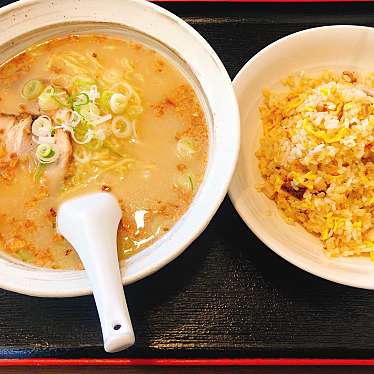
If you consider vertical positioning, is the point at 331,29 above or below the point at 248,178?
above

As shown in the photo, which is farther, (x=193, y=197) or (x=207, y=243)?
(x=207, y=243)

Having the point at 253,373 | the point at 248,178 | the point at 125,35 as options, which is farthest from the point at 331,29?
the point at 253,373

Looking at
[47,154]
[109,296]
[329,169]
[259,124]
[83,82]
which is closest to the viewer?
[109,296]

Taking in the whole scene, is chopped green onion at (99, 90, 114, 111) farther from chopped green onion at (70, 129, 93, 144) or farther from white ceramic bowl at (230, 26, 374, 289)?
white ceramic bowl at (230, 26, 374, 289)

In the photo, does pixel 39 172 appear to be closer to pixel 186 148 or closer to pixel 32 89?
pixel 32 89

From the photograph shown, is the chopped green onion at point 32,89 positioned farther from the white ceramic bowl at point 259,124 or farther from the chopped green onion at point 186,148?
the white ceramic bowl at point 259,124

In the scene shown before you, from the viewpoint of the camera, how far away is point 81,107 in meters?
1.56

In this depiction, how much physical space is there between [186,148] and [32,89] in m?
0.52

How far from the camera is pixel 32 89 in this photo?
162cm

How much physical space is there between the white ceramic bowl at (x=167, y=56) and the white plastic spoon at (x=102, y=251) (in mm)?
70

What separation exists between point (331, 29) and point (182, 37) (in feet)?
2.33

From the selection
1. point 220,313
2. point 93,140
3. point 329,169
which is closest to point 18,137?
point 93,140

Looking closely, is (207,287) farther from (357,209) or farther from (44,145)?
(44,145)

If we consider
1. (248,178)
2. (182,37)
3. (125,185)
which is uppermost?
(182,37)
